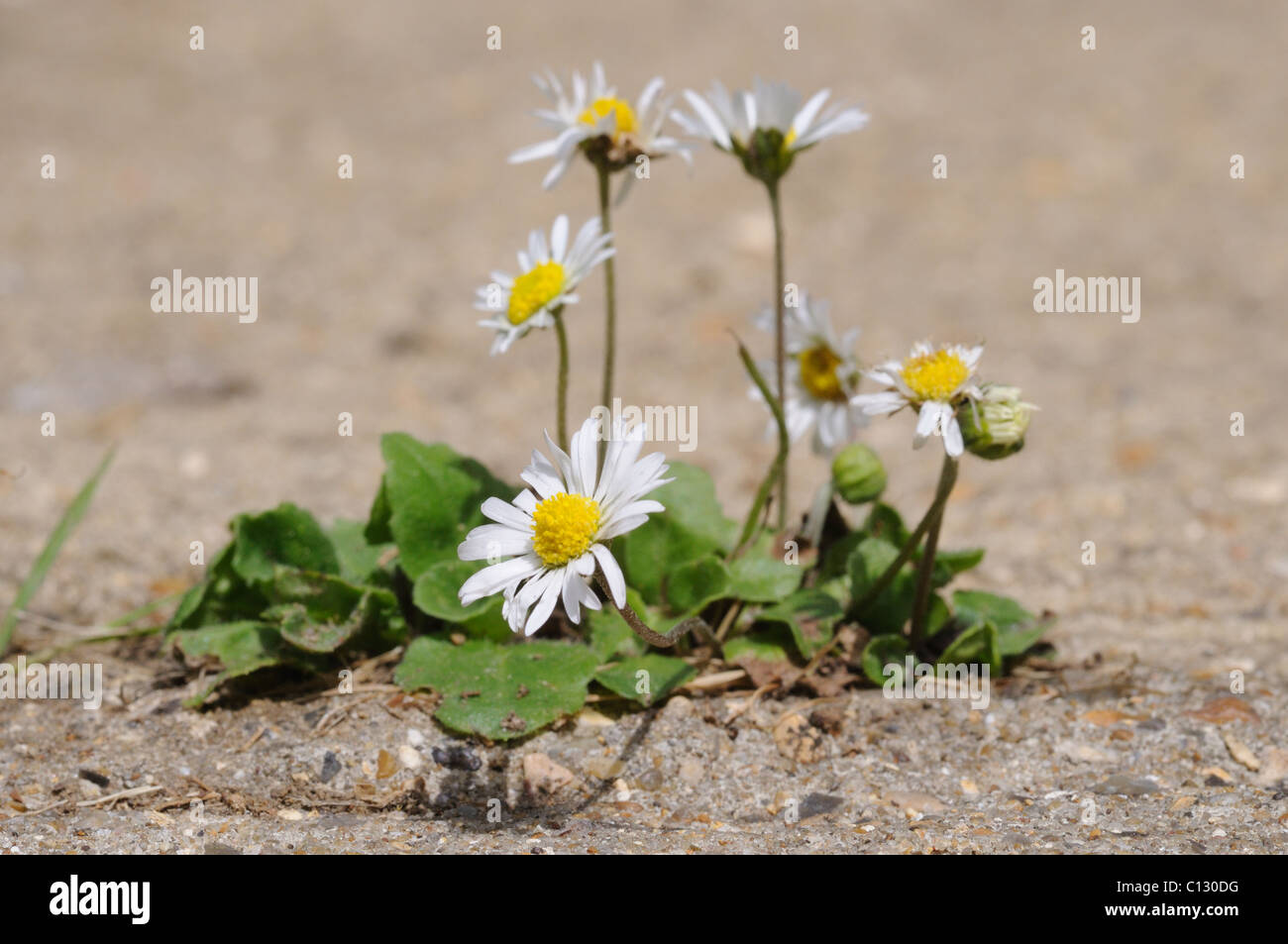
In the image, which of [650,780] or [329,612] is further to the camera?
[329,612]

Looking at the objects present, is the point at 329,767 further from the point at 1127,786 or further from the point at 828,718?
the point at 1127,786

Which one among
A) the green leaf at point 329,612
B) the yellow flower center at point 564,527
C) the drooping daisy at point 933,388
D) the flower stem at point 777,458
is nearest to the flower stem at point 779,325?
the flower stem at point 777,458

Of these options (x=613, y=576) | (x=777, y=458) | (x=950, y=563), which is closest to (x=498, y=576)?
(x=613, y=576)

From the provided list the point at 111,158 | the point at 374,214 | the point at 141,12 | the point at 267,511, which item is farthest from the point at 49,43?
the point at 267,511

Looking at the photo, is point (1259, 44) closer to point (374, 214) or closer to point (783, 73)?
point (783, 73)

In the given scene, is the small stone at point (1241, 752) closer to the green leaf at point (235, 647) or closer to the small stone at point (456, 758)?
the small stone at point (456, 758)

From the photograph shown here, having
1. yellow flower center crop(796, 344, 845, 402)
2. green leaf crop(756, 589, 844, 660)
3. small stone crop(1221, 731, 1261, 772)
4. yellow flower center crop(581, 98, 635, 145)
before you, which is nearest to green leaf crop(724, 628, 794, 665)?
green leaf crop(756, 589, 844, 660)

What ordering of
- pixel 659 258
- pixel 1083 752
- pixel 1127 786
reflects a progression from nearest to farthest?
pixel 1127 786 < pixel 1083 752 < pixel 659 258
